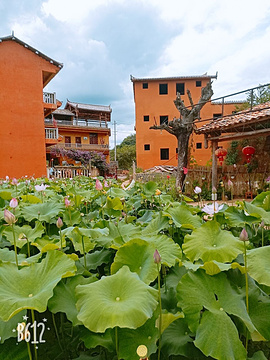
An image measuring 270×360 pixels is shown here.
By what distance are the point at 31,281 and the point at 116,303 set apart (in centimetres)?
28

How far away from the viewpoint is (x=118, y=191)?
7.36 ft

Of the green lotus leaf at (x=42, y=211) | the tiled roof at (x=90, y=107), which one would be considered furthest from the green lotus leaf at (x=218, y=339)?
the tiled roof at (x=90, y=107)

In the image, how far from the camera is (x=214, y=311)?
60cm

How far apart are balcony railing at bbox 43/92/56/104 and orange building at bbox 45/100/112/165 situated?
8.37m

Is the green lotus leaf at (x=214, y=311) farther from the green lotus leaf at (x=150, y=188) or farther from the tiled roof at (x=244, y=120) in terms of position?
the tiled roof at (x=244, y=120)

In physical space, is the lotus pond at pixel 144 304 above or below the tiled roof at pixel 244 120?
below

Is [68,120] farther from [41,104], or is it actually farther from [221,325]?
[221,325]

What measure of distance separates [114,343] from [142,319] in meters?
0.15

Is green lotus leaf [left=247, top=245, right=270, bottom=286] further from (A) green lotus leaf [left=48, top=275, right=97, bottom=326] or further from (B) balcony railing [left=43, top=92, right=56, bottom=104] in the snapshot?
(B) balcony railing [left=43, top=92, right=56, bottom=104]

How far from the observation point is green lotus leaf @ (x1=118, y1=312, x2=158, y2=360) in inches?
21.9

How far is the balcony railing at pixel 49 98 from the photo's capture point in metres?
14.8

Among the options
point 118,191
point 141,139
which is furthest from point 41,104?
point 118,191

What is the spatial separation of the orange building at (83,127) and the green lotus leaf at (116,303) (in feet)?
77.7

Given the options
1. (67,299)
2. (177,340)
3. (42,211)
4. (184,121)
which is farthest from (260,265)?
(184,121)
